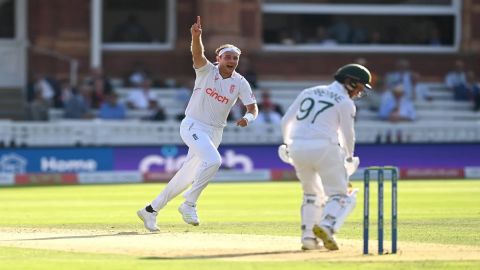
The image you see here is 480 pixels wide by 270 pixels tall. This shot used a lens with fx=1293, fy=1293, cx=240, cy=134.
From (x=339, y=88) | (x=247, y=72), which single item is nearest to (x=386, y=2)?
(x=247, y=72)

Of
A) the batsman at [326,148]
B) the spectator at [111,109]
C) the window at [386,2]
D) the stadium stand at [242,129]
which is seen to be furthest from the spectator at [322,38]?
the batsman at [326,148]

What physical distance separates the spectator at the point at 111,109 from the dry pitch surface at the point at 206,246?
39.6 ft

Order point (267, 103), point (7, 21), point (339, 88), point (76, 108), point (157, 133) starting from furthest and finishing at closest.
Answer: point (7, 21) < point (267, 103) < point (76, 108) < point (157, 133) < point (339, 88)

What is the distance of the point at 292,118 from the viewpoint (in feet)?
31.7

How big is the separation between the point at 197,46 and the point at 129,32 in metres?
15.3

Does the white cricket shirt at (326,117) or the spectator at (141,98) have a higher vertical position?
the white cricket shirt at (326,117)

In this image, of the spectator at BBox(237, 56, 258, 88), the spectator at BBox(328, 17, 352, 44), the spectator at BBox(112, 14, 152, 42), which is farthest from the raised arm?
the spectator at BBox(328, 17, 352, 44)

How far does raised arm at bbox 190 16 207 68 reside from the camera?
36.8ft

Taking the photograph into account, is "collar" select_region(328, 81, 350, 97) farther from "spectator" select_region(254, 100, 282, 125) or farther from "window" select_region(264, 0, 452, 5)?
"window" select_region(264, 0, 452, 5)

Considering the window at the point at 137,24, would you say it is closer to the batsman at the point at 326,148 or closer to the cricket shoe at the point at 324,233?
the batsman at the point at 326,148

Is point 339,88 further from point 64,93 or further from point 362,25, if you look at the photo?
point 362,25

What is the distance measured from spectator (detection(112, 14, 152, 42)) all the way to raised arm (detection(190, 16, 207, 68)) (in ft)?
49.4

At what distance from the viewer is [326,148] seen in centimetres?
947

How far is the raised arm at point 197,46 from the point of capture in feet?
36.8
